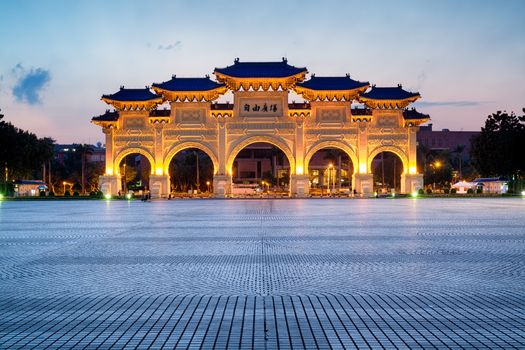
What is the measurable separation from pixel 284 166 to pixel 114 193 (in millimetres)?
37977

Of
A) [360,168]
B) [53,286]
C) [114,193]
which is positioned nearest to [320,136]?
[360,168]

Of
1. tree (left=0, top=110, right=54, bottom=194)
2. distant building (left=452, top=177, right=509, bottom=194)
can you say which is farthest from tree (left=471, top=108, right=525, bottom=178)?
tree (left=0, top=110, right=54, bottom=194)

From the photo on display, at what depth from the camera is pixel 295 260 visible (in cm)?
862

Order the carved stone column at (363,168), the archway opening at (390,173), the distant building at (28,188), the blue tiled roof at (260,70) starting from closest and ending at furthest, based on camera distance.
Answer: the blue tiled roof at (260,70) < the carved stone column at (363,168) < the distant building at (28,188) < the archway opening at (390,173)

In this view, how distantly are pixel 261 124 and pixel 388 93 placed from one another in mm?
12623

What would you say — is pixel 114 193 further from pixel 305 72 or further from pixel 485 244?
pixel 485 244

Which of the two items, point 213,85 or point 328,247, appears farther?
point 213,85

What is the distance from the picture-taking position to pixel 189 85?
4394 cm

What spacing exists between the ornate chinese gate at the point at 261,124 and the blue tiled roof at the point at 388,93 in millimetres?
97

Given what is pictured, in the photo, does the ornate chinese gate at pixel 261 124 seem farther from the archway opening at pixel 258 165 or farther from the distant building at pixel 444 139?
the distant building at pixel 444 139

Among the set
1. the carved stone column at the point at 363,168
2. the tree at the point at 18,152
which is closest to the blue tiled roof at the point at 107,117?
the tree at the point at 18,152

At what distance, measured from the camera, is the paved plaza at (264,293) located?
4480mm

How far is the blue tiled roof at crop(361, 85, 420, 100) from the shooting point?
143 feet

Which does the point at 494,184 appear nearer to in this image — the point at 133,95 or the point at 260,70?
the point at 260,70
